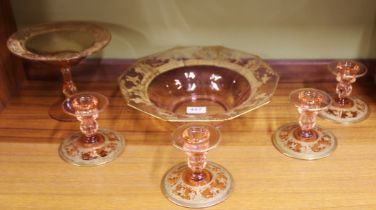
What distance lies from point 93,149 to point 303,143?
39 centimetres

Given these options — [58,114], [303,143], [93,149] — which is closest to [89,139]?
[93,149]

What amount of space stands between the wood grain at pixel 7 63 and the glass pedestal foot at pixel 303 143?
0.58m

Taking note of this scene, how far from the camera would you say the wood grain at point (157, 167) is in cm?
72

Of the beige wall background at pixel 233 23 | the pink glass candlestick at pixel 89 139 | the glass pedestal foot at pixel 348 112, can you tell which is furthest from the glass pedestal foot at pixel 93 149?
the glass pedestal foot at pixel 348 112

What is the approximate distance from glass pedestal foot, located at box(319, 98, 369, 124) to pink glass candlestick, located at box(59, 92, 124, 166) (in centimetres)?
42

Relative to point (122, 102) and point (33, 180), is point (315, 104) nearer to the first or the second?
point (122, 102)

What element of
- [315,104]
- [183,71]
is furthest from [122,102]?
[315,104]

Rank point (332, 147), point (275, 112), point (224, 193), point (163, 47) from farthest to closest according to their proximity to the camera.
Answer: point (163, 47) → point (275, 112) → point (332, 147) → point (224, 193)

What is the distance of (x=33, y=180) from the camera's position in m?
0.77

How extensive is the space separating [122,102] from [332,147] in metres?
0.44

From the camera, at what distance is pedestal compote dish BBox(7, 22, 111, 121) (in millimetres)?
915

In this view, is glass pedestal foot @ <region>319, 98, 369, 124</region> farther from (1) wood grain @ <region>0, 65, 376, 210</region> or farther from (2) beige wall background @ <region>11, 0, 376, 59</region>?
(2) beige wall background @ <region>11, 0, 376, 59</region>

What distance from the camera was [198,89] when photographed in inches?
39.1

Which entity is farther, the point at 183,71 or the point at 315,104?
the point at 183,71
